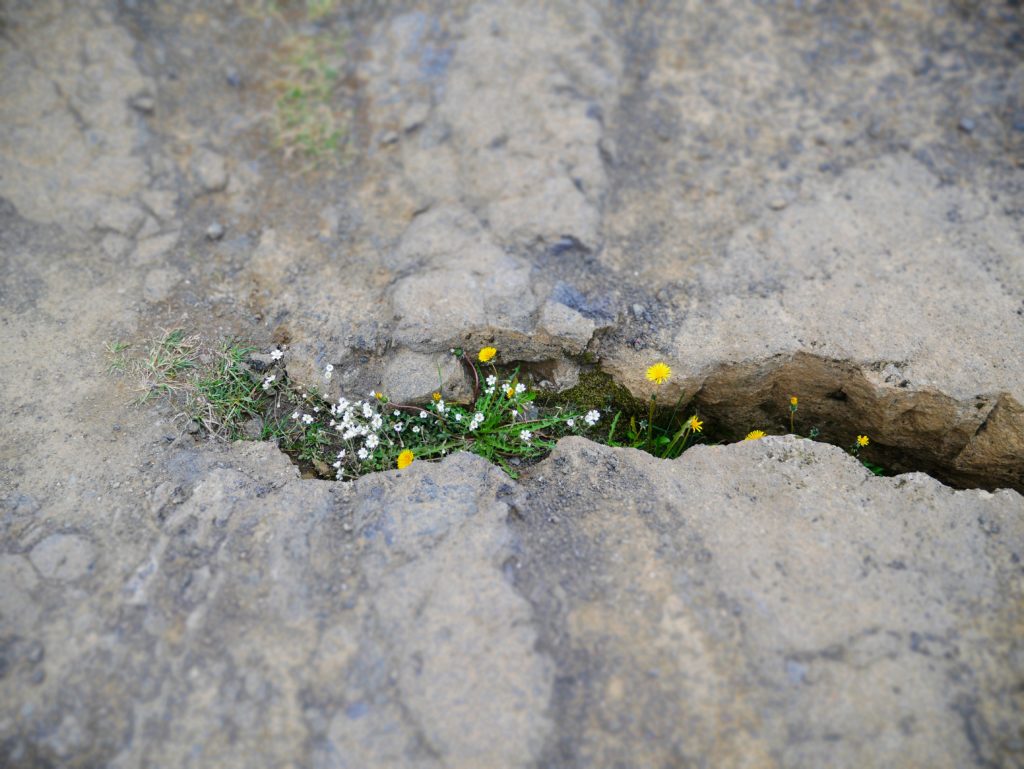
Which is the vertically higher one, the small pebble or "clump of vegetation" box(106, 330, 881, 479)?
the small pebble

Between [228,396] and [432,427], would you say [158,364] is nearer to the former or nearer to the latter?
[228,396]

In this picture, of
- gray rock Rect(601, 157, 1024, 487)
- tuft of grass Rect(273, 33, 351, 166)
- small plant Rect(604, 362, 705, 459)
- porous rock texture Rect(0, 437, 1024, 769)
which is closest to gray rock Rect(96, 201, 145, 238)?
tuft of grass Rect(273, 33, 351, 166)

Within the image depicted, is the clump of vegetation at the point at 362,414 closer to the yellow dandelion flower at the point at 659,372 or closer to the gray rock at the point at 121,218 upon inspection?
the yellow dandelion flower at the point at 659,372

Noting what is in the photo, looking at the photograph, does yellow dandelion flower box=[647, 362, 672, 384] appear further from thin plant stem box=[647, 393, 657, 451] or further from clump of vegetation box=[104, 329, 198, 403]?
clump of vegetation box=[104, 329, 198, 403]

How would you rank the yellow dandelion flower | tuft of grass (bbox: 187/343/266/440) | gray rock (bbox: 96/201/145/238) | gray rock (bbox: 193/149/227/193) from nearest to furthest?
tuft of grass (bbox: 187/343/266/440)
the yellow dandelion flower
gray rock (bbox: 96/201/145/238)
gray rock (bbox: 193/149/227/193)

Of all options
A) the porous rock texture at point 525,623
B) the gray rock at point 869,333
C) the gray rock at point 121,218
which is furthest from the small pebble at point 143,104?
the gray rock at point 869,333

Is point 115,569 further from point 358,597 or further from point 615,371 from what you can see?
point 615,371

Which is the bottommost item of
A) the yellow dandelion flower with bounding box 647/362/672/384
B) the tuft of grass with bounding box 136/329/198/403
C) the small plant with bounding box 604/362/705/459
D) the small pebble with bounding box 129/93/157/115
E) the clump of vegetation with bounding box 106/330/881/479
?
the small plant with bounding box 604/362/705/459
